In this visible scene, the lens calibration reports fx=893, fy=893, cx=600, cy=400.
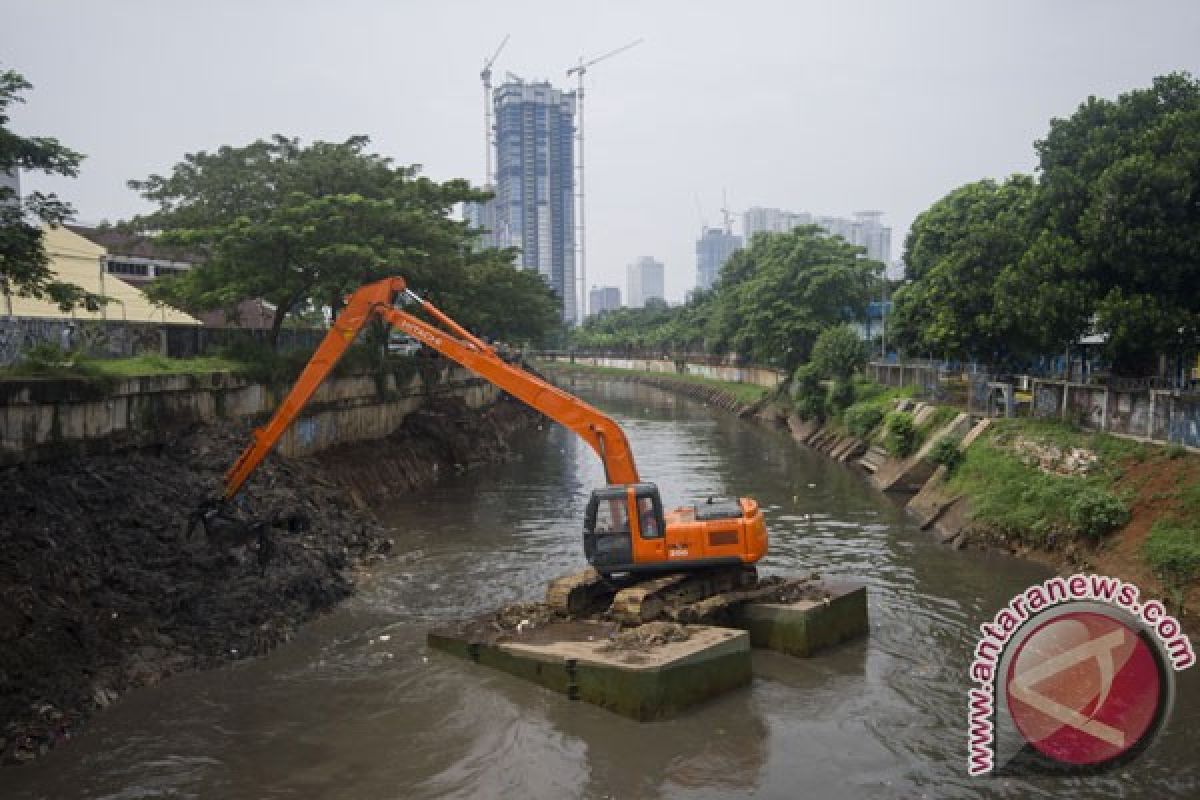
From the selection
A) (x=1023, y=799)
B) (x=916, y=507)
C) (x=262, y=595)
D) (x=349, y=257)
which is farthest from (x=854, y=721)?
(x=349, y=257)

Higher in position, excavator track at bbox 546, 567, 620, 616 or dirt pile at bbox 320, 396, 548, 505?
dirt pile at bbox 320, 396, 548, 505

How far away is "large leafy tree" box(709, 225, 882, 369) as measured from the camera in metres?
50.5

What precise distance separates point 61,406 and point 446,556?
8888 mm

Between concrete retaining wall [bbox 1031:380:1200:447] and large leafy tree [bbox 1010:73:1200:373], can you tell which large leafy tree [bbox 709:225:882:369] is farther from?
large leafy tree [bbox 1010:73:1200:373]

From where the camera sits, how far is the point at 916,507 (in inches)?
1022

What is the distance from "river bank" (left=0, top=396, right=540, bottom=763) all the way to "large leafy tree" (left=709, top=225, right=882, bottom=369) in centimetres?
3315

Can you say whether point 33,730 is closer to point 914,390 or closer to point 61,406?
point 61,406

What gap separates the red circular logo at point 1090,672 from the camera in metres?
7.00

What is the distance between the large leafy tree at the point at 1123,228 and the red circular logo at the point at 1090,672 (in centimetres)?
1512

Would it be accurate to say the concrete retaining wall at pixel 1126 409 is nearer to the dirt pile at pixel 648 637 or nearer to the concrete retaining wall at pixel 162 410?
the dirt pile at pixel 648 637

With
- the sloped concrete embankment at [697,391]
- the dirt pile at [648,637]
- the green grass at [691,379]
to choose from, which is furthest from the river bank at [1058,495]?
the green grass at [691,379]

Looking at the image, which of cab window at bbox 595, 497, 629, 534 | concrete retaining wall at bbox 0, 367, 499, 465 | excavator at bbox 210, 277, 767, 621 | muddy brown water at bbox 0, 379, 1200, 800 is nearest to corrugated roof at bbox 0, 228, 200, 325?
concrete retaining wall at bbox 0, 367, 499, 465

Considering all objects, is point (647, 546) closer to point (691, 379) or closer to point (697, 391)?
point (697, 391)

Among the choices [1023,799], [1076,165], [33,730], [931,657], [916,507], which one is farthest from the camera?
[916,507]
